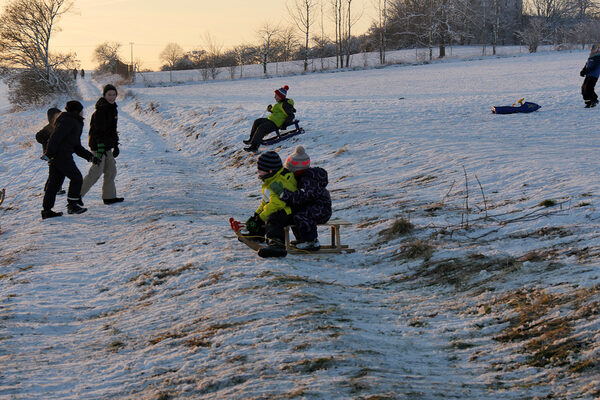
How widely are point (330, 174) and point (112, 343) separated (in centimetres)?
700

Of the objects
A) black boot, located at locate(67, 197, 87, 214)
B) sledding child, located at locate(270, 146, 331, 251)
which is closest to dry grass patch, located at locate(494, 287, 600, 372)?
sledding child, located at locate(270, 146, 331, 251)

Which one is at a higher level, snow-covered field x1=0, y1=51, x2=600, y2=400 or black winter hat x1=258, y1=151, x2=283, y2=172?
black winter hat x1=258, y1=151, x2=283, y2=172

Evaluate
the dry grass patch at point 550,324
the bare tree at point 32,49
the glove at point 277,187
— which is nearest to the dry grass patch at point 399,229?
the glove at point 277,187

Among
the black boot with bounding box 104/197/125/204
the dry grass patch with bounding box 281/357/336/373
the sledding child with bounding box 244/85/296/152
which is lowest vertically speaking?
the dry grass patch with bounding box 281/357/336/373

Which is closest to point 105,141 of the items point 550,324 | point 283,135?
point 283,135

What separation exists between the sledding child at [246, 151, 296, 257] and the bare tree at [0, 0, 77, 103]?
159 ft

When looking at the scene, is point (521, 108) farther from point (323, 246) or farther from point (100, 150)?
point (100, 150)

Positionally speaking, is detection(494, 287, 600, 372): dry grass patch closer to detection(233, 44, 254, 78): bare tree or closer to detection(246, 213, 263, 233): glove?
detection(246, 213, 263, 233): glove

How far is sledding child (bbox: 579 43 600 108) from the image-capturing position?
1344 cm

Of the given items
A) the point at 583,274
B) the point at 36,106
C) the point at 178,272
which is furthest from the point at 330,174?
the point at 36,106

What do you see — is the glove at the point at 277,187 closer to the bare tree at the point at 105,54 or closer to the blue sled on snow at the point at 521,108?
the blue sled on snow at the point at 521,108

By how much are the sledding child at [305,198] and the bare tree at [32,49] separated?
1914 inches

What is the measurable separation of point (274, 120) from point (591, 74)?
8.06m

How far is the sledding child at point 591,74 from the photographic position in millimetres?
13438
